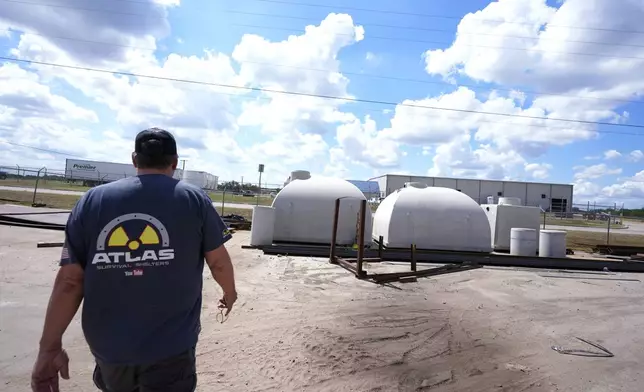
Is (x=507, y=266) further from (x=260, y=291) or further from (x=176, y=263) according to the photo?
(x=176, y=263)

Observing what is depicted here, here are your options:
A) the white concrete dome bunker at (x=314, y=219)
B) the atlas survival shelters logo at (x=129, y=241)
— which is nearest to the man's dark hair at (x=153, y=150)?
the atlas survival shelters logo at (x=129, y=241)

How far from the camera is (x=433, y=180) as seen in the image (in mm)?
58469

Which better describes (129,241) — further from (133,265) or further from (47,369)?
(47,369)

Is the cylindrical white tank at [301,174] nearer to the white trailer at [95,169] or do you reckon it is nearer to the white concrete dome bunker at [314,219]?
the white concrete dome bunker at [314,219]

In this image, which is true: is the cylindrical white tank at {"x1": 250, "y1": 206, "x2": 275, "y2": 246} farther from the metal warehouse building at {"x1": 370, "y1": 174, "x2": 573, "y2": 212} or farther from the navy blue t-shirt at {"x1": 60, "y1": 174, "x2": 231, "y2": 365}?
the metal warehouse building at {"x1": 370, "y1": 174, "x2": 573, "y2": 212}

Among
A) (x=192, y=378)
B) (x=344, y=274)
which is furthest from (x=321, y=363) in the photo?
(x=344, y=274)

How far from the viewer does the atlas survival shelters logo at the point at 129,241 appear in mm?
1996

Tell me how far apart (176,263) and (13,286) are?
7.33 metres

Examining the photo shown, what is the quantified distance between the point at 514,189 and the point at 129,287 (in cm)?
6116

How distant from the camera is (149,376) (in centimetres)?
202

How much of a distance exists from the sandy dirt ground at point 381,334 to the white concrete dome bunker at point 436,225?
5.27 meters

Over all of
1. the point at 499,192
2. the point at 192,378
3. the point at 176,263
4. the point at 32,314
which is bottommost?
the point at 32,314

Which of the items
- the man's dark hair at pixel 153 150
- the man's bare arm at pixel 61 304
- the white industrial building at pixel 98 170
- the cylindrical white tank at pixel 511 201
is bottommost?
the man's bare arm at pixel 61 304

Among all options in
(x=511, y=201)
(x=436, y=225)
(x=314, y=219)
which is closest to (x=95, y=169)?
(x=314, y=219)
